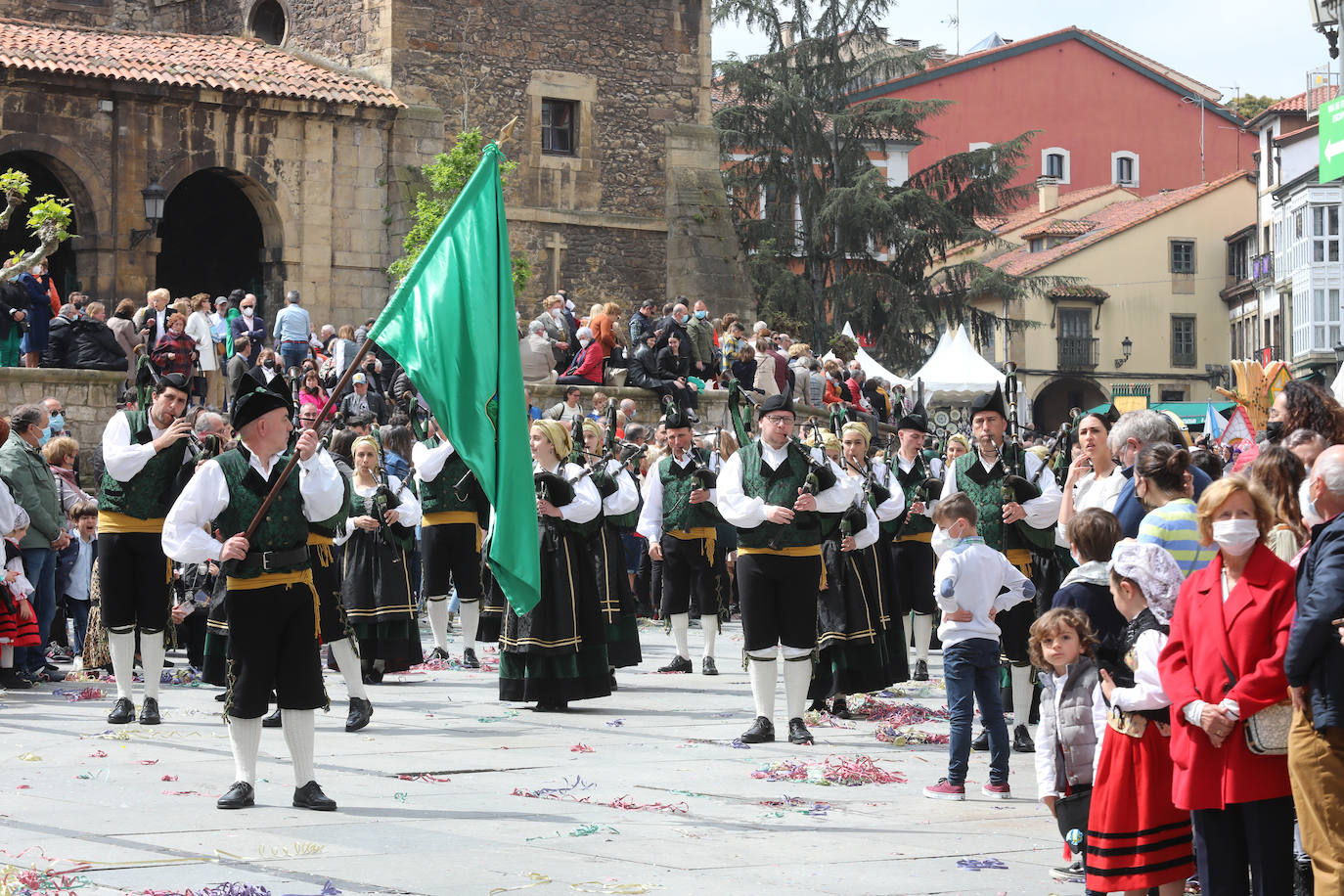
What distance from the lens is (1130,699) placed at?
238 inches

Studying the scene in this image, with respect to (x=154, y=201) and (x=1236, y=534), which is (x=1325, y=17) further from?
(x=154, y=201)

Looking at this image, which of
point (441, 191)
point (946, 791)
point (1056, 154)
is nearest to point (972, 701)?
point (946, 791)

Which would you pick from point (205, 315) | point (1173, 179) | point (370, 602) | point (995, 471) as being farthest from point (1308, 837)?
point (1173, 179)

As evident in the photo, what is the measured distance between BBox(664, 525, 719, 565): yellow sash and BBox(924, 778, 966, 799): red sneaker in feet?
19.0

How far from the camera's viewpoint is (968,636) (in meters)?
8.55

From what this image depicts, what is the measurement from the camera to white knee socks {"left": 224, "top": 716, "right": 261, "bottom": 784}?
308 inches

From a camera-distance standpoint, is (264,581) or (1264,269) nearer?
(264,581)

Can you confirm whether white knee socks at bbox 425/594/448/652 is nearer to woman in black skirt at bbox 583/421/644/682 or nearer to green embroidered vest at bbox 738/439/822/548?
woman in black skirt at bbox 583/421/644/682

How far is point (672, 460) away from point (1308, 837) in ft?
28.5

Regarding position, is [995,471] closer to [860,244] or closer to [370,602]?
[370,602]

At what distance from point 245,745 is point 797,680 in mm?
3473

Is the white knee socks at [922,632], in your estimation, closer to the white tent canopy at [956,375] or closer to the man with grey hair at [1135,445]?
the man with grey hair at [1135,445]

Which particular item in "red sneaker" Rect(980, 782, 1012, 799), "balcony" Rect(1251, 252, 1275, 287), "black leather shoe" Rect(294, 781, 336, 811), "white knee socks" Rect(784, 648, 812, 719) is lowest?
"red sneaker" Rect(980, 782, 1012, 799)

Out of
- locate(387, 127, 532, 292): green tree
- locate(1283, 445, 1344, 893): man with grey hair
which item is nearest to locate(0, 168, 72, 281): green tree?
locate(387, 127, 532, 292): green tree
